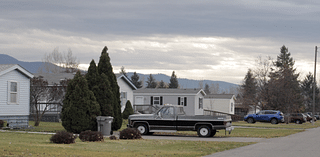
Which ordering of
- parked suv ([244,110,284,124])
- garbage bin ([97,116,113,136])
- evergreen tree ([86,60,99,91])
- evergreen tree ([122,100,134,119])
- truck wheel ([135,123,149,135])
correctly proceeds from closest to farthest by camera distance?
garbage bin ([97,116,113,136])
truck wheel ([135,123,149,135])
evergreen tree ([86,60,99,91])
evergreen tree ([122,100,134,119])
parked suv ([244,110,284,124])

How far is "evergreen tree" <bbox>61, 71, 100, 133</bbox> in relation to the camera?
23.0 m

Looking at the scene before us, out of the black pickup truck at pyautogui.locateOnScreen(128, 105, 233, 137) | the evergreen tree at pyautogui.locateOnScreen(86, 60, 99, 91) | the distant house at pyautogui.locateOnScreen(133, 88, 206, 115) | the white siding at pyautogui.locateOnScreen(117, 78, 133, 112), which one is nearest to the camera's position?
the black pickup truck at pyautogui.locateOnScreen(128, 105, 233, 137)

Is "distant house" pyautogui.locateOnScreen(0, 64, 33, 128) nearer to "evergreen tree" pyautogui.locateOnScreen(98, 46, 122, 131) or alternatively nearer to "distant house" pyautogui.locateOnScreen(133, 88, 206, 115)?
"evergreen tree" pyautogui.locateOnScreen(98, 46, 122, 131)

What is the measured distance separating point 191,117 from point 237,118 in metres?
35.2

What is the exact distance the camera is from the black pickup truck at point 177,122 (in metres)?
24.3

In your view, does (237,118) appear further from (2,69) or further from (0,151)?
(0,151)

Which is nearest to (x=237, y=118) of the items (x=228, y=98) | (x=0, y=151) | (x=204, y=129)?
(x=228, y=98)

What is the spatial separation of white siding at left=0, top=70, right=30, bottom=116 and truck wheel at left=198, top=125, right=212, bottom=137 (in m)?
12.2

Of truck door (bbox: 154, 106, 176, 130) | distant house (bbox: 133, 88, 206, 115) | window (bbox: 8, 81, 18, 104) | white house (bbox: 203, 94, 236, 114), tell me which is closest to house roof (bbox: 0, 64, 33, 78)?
window (bbox: 8, 81, 18, 104)

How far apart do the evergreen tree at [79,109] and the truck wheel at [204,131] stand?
6.07 metres

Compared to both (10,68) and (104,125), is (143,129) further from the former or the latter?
(10,68)

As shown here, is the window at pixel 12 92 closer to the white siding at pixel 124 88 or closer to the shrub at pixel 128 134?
the shrub at pixel 128 134

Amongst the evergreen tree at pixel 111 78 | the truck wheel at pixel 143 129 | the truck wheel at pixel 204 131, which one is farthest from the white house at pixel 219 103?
the truck wheel at pixel 204 131

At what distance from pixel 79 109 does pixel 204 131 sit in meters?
7.41
